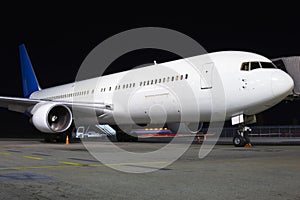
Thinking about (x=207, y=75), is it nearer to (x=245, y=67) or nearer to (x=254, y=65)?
(x=245, y=67)

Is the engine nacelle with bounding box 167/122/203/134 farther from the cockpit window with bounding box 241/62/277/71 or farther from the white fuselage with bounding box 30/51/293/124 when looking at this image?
the cockpit window with bounding box 241/62/277/71

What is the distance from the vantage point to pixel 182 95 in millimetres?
14891

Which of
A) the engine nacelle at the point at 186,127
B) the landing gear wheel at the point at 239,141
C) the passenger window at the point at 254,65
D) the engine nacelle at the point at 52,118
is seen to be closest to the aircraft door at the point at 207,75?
the passenger window at the point at 254,65

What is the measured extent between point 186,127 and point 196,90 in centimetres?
328

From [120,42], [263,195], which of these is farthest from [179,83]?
[263,195]

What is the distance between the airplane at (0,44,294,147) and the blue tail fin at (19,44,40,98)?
9.99 m

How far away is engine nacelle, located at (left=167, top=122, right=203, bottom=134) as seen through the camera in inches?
653

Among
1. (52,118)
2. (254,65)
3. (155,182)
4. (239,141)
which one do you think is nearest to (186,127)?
(239,141)

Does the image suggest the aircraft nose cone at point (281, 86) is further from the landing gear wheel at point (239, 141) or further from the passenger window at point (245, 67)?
the landing gear wheel at point (239, 141)

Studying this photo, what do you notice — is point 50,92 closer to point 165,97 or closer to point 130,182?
point 165,97

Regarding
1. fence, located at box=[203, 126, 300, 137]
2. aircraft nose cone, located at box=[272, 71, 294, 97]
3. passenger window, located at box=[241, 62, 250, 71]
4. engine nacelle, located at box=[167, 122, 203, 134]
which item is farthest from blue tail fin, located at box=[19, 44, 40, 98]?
aircraft nose cone, located at box=[272, 71, 294, 97]

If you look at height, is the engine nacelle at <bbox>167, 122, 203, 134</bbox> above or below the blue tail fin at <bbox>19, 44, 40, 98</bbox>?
below

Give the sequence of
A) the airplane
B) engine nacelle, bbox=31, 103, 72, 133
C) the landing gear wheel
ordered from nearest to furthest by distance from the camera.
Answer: the airplane
the landing gear wheel
engine nacelle, bbox=31, 103, 72, 133

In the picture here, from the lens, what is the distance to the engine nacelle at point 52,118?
1720cm
